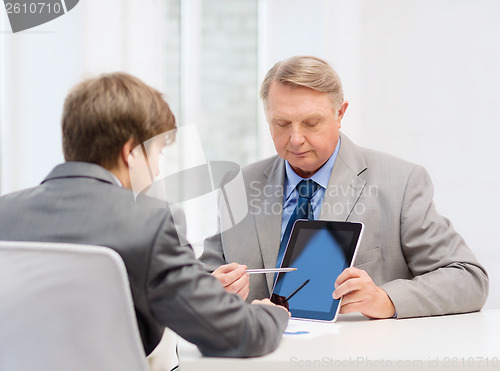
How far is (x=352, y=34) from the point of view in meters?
2.67

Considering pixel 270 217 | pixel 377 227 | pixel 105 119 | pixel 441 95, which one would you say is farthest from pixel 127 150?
pixel 441 95

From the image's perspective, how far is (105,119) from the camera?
41.2 inches

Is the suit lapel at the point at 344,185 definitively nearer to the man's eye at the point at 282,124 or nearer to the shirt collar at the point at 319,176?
the shirt collar at the point at 319,176

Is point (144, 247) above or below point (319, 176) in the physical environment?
above

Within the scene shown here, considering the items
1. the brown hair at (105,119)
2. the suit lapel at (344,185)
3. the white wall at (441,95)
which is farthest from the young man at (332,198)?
the white wall at (441,95)

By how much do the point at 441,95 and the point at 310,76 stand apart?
1.28m

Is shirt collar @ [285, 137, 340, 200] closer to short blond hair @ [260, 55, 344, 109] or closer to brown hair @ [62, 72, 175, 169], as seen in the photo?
short blond hair @ [260, 55, 344, 109]

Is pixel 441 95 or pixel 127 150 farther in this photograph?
pixel 441 95

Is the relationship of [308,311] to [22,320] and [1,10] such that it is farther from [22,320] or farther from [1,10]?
[1,10]

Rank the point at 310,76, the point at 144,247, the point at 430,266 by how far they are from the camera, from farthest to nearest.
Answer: the point at 310,76
the point at 430,266
the point at 144,247

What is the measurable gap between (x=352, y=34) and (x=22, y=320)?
2161 millimetres

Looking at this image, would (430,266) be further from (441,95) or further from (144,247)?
(441,95)

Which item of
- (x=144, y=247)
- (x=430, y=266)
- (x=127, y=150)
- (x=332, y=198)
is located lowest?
(x=430, y=266)

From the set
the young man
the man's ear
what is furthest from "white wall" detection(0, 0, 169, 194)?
the man's ear
